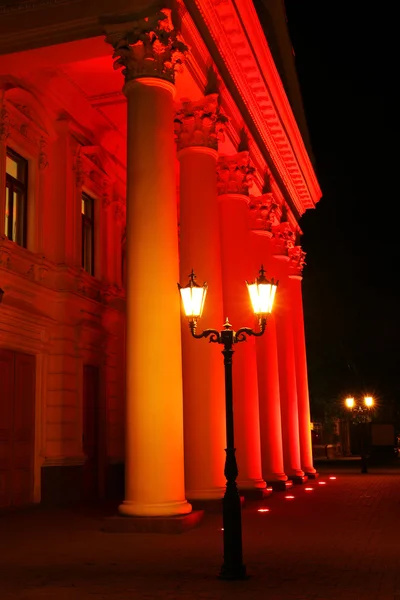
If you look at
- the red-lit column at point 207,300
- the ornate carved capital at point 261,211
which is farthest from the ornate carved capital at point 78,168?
the ornate carved capital at point 261,211

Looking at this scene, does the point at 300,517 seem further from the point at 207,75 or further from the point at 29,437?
the point at 207,75

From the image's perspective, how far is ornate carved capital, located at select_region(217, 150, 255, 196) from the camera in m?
Answer: 19.8

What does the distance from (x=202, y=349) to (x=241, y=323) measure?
3155 millimetres

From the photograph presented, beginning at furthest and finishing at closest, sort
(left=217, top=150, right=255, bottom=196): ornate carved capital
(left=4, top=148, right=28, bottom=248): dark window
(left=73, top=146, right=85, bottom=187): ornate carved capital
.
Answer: (left=217, top=150, right=255, bottom=196): ornate carved capital
(left=73, top=146, right=85, bottom=187): ornate carved capital
(left=4, top=148, right=28, bottom=248): dark window

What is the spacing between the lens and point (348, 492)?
21578 millimetres

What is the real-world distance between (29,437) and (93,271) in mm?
5615

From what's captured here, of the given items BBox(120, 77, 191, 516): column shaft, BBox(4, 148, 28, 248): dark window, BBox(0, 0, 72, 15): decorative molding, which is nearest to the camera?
BBox(120, 77, 191, 516): column shaft

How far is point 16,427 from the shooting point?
54.9 ft

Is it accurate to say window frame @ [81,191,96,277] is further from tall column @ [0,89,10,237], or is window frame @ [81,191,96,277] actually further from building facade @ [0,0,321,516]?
tall column @ [0,89,10,237]

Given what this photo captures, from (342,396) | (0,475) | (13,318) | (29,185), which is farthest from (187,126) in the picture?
(342,396)

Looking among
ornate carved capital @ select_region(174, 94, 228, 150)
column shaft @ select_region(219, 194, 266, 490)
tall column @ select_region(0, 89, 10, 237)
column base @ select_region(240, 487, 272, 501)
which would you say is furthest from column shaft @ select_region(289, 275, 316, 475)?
tall column @ select_region(0, 89, 10, 237)

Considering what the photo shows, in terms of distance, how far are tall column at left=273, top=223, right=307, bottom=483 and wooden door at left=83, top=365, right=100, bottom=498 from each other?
788 cm

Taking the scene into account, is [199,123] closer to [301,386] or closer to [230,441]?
[230,441]

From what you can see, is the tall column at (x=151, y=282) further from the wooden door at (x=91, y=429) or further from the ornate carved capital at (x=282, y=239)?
the ornate carved capital at (x=282, y=239)
